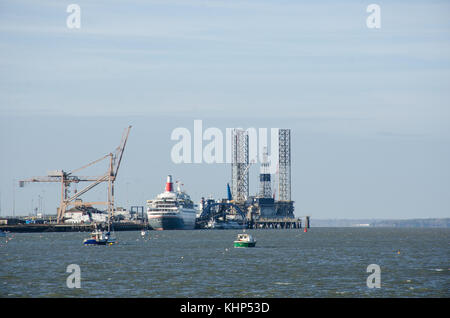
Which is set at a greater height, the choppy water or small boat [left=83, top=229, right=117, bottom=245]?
small boat [left=83, top=229, right=117, bottom=245]

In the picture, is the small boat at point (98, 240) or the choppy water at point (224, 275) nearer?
the choppy water at point (224, 275)

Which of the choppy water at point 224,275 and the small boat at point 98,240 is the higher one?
the small boat at point 98,240

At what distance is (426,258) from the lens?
10544cm

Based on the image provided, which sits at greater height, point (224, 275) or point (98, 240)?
point (98, 240)

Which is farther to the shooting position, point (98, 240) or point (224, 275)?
point (98, 240)

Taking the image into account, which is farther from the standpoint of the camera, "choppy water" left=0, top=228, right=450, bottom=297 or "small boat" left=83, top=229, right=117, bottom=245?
"small boat" left=83, top=229, right=117, bottom=245

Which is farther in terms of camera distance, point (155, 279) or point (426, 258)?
point (426, 258)
